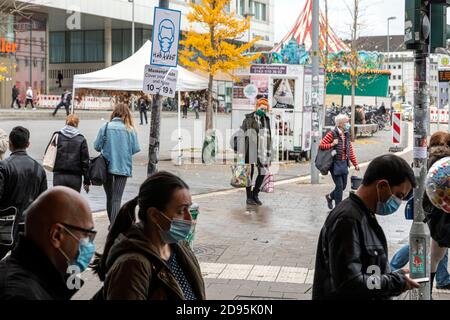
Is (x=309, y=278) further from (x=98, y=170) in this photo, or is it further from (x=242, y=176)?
(x=242, y=176)

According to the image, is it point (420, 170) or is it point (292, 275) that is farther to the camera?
point (292, 275)

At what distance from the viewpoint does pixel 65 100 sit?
141 ft

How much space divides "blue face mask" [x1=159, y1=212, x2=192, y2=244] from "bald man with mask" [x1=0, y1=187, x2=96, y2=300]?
1.56ft

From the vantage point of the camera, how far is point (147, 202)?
326 cm

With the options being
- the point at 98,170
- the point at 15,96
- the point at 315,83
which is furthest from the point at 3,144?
the point at 15,96

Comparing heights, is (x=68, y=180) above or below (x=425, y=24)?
below

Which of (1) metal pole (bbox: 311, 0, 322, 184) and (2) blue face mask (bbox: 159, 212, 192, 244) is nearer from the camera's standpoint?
(2) blue face mask (bbox: 159, 212, 192, 244)

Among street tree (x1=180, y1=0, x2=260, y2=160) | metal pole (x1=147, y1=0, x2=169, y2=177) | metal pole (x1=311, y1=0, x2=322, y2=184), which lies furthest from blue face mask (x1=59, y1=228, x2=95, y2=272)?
street tree (x1=180, y1=0, x2=260, y2=160)

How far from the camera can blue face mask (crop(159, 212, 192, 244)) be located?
320 cm

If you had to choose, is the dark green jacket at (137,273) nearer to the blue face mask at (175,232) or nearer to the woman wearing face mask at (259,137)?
the blue face mask at (175,232)

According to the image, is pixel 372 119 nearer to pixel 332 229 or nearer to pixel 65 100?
pixel 65 100

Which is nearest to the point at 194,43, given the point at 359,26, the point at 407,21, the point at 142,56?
the point at 142,56

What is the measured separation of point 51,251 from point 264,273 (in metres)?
5.69

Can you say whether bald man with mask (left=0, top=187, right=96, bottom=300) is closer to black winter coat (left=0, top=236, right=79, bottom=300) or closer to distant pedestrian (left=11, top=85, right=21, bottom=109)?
black winter coat (left=0, top=236, right=79, bottom=300)
